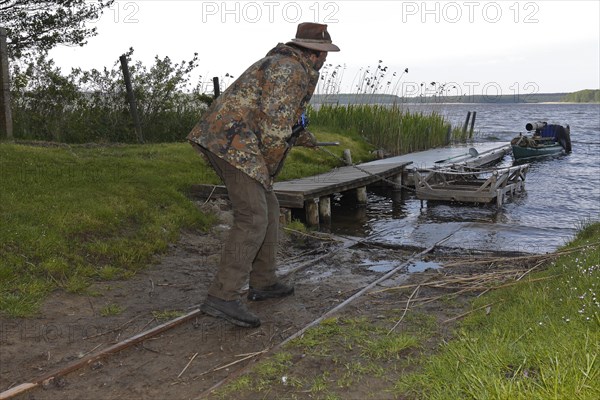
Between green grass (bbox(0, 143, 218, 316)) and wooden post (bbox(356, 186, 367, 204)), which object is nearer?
green grass (bbox(0, 143, 218, 316))

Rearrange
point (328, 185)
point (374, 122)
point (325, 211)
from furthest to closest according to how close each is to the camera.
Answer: point (374, 122), point (325, 211), point (328, 185)

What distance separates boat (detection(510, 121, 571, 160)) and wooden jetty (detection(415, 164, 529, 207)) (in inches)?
358

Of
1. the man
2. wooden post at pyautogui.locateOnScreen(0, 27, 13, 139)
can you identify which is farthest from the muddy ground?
wooden post at pyautogui.locateOnScreen(0, 27, 13, 139)

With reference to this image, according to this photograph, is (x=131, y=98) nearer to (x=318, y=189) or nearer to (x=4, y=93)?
(x=4, y=93)

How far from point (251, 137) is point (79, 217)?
137 inches

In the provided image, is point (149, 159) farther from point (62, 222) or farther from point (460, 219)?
point (460, 219)

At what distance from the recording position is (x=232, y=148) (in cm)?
476

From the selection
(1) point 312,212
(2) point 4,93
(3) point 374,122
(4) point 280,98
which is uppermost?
(2) point 4,93

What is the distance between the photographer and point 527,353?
3.43m

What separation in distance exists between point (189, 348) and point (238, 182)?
53.0 inches

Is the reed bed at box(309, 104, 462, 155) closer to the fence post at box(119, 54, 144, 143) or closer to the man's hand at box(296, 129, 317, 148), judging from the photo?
the fence post at box(119, 54, 144, 143)

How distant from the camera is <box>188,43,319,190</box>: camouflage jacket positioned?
15.6ft

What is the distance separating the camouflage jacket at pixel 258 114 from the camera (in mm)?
4770

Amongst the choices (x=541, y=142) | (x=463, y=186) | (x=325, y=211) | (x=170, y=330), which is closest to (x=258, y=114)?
(x=170, y=330)
